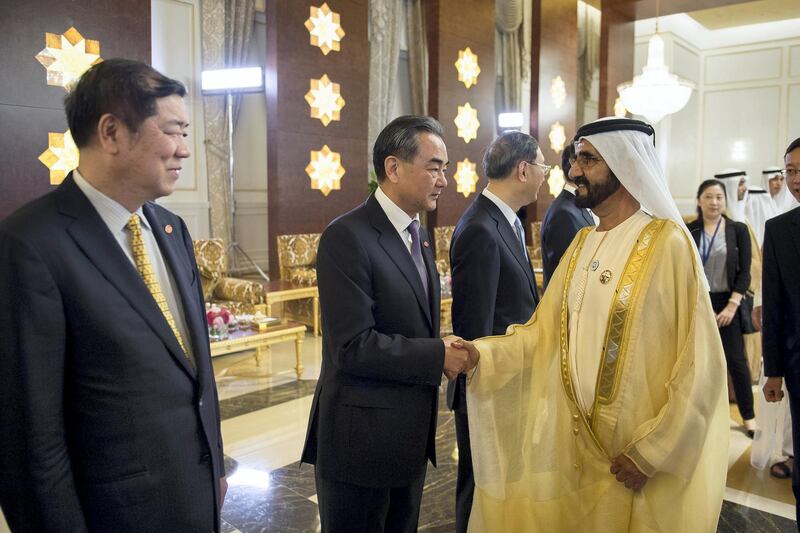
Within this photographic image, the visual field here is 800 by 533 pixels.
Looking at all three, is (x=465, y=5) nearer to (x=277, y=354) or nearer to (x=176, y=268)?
(x=277, y=354)

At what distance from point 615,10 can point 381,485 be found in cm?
989

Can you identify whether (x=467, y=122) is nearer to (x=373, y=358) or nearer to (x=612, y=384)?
(x=612, y=384)

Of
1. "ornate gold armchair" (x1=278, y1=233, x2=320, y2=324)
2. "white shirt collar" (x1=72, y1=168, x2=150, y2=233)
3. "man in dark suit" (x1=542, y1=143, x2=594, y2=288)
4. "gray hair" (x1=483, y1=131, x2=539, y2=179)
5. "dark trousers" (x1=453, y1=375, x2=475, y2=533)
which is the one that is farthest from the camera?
"ornate gold armchair" (x1=278, y1=233, x2=320, y2=324)

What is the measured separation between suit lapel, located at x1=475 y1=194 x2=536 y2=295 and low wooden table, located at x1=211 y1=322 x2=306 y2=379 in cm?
248

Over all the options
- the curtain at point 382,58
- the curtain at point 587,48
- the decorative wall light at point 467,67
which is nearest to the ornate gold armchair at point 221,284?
the curtain at point 382,58

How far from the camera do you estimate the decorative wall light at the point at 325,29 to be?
20.3ft

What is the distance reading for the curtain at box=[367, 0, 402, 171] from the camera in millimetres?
8377

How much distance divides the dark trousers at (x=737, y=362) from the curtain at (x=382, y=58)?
563 centimetres

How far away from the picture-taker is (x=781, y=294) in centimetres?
216

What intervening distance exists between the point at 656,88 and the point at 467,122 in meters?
2.36

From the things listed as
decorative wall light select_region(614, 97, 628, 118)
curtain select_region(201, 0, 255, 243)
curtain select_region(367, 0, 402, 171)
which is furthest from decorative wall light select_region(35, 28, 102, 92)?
decorative wall light select_region(614, 97, 628, 118)

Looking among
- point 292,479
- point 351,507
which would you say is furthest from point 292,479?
point 351,507

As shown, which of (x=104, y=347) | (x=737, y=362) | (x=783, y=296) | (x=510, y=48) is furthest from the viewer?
(x=510, y=48)

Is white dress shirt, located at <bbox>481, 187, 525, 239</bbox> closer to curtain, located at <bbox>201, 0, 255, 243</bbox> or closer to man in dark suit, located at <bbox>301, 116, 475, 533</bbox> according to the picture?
man in dark suit, located at <bbox>301, 116, 475, 533</bbox>
